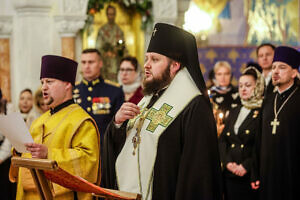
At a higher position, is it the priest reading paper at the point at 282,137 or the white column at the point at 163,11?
the white column at the point at 163,11

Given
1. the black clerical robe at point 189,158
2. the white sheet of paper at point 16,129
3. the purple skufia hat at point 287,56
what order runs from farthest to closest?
the purple skufia hat at point 287,56, the white sheet of paper at point 16,129, the black clerical robe at point 189,158

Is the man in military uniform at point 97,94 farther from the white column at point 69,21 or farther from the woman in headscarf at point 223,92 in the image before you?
the white column at point 69,21

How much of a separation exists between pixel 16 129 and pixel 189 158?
1116 mm

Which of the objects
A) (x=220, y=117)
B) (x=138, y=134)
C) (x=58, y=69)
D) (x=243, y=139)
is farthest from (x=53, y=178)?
(x=220, y=117)

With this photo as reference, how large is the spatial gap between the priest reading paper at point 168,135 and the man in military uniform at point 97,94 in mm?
2410

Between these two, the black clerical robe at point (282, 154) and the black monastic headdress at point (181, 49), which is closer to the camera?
the black monastic headdress at point (181, 49)

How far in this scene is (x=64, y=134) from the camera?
13.1ft

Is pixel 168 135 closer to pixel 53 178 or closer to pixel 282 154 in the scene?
pixel 53 178

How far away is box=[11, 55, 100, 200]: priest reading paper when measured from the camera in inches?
153

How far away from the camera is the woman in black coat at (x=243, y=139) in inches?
251

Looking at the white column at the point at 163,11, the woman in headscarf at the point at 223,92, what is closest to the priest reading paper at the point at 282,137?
the woman in headscarf at the point at 223,92

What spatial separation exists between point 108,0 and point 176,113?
698 centimetres

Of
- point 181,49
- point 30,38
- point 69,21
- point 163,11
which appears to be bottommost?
point 181,49

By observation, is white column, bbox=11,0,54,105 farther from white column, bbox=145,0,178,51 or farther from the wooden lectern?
the wooden lectern
